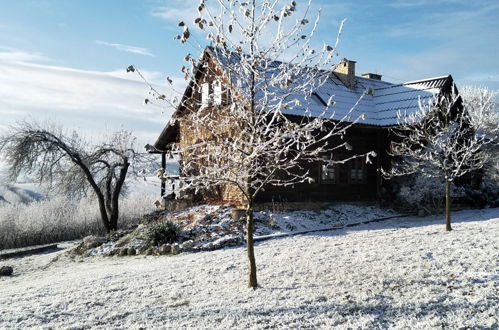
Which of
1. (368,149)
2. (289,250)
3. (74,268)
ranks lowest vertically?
(74,268)

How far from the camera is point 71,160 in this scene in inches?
717

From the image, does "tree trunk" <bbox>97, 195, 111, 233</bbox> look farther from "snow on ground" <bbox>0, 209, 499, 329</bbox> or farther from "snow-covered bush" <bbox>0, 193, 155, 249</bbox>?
"snow on ground" <bbox>0, 209, 499, 329</bbox>

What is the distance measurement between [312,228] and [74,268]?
22.9 feet

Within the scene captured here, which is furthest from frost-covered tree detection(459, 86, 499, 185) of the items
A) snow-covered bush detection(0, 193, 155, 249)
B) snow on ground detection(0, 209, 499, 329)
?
snow-covered bush detection(0, 193, 155, 249)

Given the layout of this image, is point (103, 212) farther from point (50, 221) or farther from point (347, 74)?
point (347, 74)

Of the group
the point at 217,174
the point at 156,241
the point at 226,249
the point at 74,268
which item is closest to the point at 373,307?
the point at 217,174

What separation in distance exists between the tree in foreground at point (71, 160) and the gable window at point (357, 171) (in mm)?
9546

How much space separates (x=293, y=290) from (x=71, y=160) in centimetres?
1438

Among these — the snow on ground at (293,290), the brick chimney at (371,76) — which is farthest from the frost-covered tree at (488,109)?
the snow on ground at (293,290)

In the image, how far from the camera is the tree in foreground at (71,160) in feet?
55.0

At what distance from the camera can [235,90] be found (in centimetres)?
687

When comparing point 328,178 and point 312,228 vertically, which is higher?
point 328,178

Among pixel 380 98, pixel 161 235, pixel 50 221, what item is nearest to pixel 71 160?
pixel 50 221

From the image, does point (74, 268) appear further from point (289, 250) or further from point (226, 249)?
point (289, 250)
